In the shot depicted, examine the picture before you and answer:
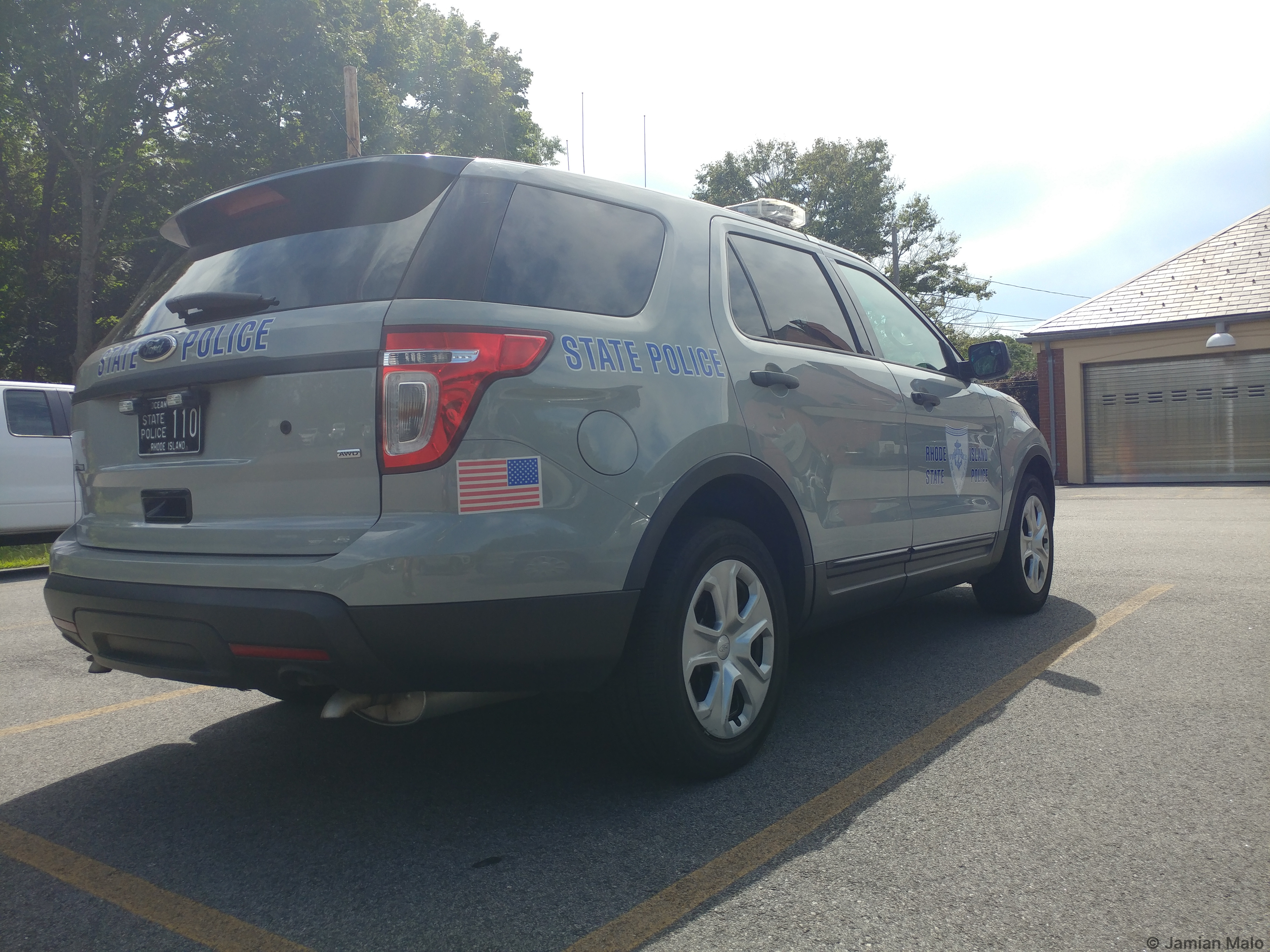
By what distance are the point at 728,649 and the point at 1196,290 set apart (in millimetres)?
22266

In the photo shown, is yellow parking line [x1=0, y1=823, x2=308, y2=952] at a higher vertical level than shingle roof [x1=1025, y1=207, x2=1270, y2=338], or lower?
lower

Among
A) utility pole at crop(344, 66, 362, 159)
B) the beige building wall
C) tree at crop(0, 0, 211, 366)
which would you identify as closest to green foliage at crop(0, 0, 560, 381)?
tree at crop(0, 0, 211, 366)

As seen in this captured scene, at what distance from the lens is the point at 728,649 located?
3221mm

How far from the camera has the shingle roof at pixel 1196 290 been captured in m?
20.7

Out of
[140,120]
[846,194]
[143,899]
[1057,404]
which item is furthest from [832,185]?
[143,899]

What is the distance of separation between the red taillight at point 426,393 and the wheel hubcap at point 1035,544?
13.1ft

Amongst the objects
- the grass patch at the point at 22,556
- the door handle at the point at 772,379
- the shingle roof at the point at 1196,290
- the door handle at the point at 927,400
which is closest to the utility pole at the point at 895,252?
the shingle roof at the point at 1196,290

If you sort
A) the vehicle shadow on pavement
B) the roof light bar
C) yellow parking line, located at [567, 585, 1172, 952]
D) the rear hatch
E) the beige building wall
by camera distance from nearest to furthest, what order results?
yellow parking line, located at [567, 585, 1172, 952]
the vehicle shadow on pavement
the rear hatch
the roof light bar
the beige building wall

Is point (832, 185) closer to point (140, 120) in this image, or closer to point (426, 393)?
point (140, 120)

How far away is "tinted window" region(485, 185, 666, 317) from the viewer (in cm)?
282

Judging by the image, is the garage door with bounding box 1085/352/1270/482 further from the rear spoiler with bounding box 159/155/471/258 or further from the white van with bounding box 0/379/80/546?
the rear spoiler with bounding box 159/155/471/258

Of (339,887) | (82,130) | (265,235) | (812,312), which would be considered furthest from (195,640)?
(82,130)

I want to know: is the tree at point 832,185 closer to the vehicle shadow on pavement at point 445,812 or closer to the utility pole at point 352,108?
the utility pole at point 352,108

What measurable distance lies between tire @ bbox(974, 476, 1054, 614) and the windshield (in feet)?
12.8
